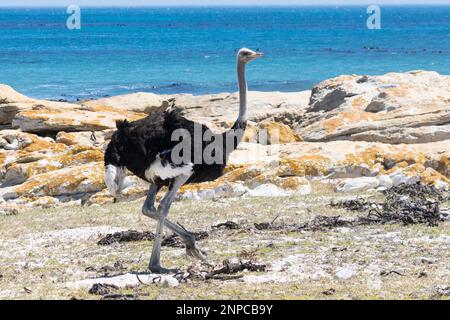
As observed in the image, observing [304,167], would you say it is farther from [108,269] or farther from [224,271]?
[224,271]

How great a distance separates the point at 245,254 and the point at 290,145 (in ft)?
27.1

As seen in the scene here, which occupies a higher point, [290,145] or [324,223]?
[324,223]

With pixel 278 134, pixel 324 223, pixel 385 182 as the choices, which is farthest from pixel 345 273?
pixel 278 134

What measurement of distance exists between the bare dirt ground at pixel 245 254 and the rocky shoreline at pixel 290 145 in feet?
5.05

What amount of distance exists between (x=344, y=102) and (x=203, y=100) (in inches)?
337

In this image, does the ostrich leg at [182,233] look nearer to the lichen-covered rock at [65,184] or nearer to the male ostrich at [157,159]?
the male ostrich at [157,159]

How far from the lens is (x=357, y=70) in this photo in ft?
208

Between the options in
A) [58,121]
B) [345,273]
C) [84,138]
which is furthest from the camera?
[58,121]

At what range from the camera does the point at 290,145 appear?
18531 mm

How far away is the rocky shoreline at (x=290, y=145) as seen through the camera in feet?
52.5

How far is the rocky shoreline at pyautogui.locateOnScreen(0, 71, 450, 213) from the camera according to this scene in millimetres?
16016

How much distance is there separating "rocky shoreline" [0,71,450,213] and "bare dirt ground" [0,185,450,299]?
1.54 meters
